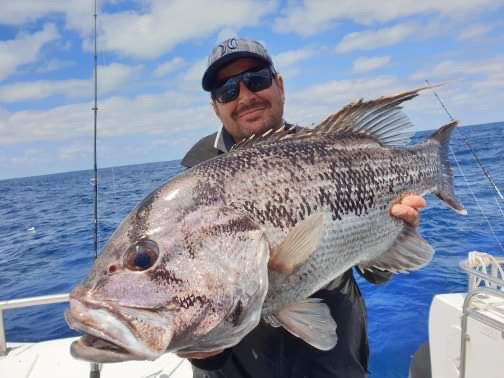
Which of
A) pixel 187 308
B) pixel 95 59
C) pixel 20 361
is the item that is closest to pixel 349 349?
pixel 187 308

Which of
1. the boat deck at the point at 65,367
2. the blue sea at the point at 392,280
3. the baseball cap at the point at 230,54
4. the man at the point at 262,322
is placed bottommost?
the blue sea at the point at 392,280

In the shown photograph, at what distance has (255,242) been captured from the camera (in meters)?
1.55

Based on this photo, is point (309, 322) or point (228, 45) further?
point (228, 45)

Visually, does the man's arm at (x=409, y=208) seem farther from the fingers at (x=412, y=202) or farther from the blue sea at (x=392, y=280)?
the blue sea at (x=392, y=280)

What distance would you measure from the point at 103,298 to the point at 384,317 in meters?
7.80

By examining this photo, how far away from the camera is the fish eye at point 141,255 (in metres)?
1.42

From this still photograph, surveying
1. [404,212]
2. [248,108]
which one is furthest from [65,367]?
[404,212]

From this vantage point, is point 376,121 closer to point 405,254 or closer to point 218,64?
point 405,254

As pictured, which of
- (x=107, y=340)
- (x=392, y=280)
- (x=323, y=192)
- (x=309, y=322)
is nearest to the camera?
(x=107, y=340)

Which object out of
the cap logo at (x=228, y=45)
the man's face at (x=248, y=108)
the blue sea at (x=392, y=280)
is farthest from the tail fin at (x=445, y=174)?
the blue sea at (x=392, y=280)

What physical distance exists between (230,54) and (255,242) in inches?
59.0

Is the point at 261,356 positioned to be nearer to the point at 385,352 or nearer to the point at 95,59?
the point at 385,352

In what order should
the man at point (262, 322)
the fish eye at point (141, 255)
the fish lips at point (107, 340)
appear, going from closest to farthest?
the fish lips at point (107, 340) < the fish eye at point (141, 255) < the man at point (262, 322)

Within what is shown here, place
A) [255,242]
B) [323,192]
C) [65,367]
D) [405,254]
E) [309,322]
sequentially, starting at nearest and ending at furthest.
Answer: [255,242] → [309,322] → [323,192] → [405,254] → [65,367]
